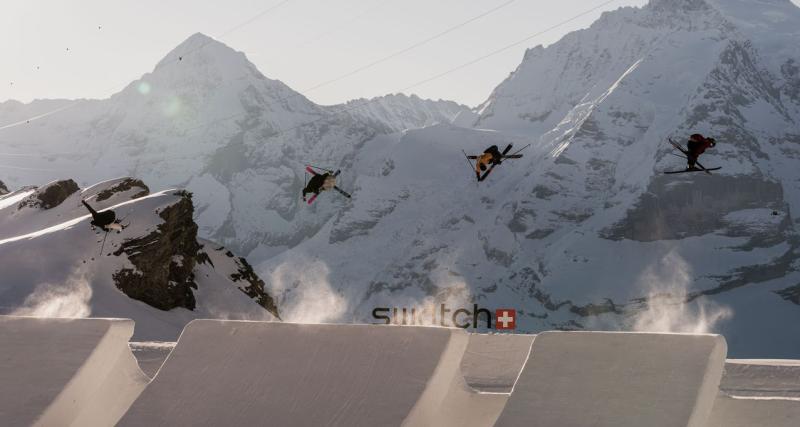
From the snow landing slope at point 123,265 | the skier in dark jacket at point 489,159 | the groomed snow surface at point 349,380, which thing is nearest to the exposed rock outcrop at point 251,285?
the snow landing slope at point 123,265

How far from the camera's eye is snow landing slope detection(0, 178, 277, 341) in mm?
43031

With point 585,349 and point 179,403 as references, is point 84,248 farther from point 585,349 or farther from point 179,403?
point 585,349

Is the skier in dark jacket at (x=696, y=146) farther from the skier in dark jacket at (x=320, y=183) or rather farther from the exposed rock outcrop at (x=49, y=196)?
the exposed rock outcrop at (x=49, y=196)

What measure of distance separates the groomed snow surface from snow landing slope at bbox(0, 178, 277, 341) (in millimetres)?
28272

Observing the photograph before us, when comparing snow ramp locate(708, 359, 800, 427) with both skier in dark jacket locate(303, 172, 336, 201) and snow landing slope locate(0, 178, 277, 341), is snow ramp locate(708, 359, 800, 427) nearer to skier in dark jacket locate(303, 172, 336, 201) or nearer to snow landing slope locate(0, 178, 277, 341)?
skier in dark jacket locate(303, 172, 336, 201)

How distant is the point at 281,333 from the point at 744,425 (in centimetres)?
612

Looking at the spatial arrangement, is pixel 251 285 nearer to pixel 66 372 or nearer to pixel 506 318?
pixel 506 318

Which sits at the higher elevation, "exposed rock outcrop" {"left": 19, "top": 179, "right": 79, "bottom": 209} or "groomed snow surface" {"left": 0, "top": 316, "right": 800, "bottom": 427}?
"groomed snow surface" {"left": 0, "top": 316, "right": 800, "bottom": 427}

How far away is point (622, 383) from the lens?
11.0m

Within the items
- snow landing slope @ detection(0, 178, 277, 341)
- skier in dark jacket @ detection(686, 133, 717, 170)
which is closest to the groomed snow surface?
skier in dark jacket @ detection(686, 133, 717, 170)

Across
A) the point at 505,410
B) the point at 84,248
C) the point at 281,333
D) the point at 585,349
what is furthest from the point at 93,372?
the point at 84,248

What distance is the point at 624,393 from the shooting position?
427 inches

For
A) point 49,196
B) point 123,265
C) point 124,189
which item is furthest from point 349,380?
point 49,196

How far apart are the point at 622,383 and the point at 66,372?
7436mm
